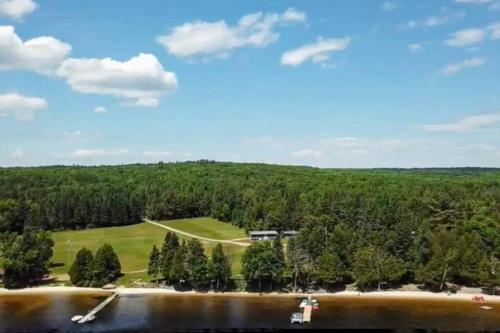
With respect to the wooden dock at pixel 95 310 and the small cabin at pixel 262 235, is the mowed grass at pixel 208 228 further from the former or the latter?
the wooden dock at pixel 95 310

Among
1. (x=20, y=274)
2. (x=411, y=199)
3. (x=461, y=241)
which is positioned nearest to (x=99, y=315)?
(x=20, y=274)

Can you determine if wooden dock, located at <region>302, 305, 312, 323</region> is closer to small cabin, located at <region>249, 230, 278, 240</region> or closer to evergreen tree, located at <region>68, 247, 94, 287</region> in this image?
evergreen tree, located at <region>68, 247, 94, 287</region>

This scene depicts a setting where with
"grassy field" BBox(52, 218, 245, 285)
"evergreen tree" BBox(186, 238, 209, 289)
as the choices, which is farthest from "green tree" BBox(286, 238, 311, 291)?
"evergreen tree" BBox(186, 238, 209, 289)

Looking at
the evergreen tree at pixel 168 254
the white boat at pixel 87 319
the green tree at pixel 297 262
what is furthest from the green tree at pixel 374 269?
the white boat at pixel 87 319

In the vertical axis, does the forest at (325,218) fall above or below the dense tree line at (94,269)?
above

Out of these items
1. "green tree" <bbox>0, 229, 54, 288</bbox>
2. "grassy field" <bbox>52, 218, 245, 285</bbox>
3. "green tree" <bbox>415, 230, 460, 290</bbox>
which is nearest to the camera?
"green tree" <bbox>415, 230, 460, 290</bbox>

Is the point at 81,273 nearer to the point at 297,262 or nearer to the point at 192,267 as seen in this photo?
the point at 192,267

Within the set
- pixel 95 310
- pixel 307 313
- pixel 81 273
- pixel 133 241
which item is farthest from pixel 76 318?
pixel 133 241
